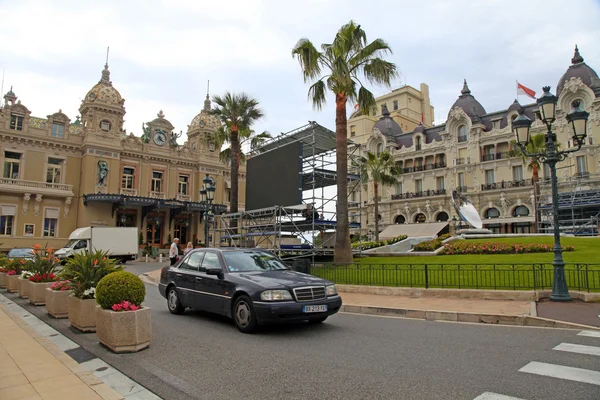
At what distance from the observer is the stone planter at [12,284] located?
12.9 meters

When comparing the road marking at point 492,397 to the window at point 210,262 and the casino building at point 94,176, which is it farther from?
the casino building at point 94,176

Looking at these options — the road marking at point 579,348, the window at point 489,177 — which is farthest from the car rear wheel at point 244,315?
the window at point 489,177

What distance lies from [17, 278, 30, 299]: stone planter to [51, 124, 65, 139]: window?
31235mm

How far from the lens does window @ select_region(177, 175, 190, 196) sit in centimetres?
4538

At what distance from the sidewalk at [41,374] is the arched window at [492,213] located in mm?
49281

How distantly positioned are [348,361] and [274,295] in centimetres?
194

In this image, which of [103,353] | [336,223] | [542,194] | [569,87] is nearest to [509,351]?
[103,353]

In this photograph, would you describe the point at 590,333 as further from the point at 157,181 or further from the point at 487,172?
the point at 487,172

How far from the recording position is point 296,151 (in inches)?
738

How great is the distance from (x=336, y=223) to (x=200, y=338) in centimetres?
1188

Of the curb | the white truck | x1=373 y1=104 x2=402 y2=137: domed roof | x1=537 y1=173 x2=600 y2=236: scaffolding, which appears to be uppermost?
x1=373 y1=104 x2=402 y2=137: domed roof

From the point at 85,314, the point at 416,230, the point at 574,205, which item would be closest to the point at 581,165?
the point at 574,205

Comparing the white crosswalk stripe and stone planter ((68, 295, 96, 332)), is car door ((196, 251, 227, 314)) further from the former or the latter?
the white crosswalk stripe

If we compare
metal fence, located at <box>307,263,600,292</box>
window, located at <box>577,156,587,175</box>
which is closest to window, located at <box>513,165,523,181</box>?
window, located at <box>577,156,587,175</box>
